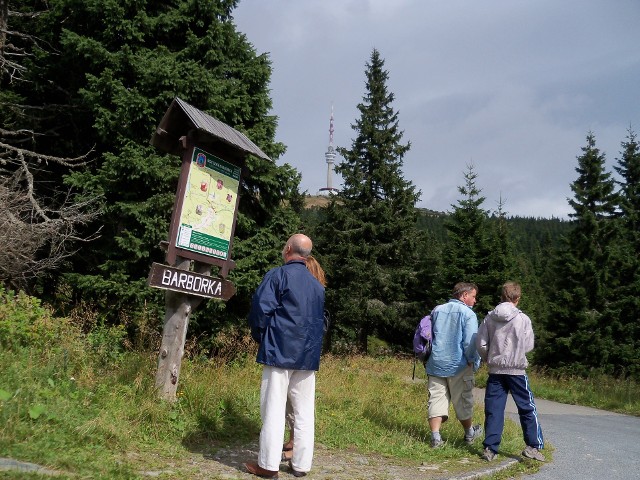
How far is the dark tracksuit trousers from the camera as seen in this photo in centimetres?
613

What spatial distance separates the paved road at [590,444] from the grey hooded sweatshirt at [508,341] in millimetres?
1103

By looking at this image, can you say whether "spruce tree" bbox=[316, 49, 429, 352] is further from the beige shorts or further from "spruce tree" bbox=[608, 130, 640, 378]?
the beige shorts

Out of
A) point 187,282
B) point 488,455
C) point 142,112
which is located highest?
point 142,112

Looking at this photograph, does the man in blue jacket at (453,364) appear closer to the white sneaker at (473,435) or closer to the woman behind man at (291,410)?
the white sneaker at (473,435)

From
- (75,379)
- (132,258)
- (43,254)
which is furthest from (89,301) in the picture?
(75,379)

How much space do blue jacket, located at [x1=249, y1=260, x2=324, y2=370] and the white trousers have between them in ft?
0.45

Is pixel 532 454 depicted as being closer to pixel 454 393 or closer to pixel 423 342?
pixel 454 393

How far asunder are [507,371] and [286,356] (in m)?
2.72

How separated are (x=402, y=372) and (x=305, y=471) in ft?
38.7

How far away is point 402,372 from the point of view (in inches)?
639

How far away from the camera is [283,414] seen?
479 cm

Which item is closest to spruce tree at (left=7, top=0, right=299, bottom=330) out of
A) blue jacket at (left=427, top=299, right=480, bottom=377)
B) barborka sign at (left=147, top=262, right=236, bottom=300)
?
barborka sign at (left=147, top=262, right=236, bottom=300)

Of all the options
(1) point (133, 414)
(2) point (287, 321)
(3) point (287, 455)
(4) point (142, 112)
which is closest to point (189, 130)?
(2) point (287, 321)

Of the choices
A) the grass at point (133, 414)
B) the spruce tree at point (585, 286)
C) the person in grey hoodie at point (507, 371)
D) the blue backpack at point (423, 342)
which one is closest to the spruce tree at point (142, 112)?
the grass at point (133, 414)
